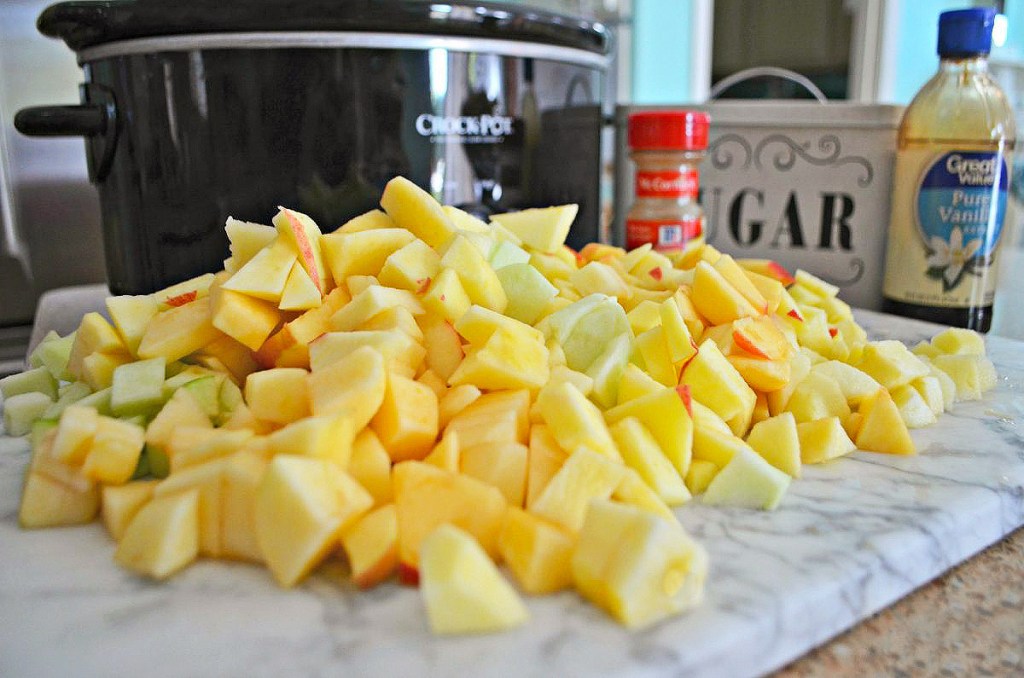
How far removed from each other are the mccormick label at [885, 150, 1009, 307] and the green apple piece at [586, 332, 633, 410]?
22.8 inches

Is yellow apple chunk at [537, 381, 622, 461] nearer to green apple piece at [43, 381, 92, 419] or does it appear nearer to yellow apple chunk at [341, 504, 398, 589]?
yellow apple chunk at [341, 504, 398, 589]

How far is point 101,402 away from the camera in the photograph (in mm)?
627

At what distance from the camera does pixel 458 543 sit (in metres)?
0.43

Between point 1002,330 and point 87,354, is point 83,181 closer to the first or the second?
point 87,354

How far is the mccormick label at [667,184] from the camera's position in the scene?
1.14m

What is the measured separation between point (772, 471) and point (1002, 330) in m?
0.81

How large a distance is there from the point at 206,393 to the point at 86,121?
52 cm

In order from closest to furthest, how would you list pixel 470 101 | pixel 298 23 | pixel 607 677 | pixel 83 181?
pixel 607 677
pixel 298 23
pixel 470 101
pixel 83 181

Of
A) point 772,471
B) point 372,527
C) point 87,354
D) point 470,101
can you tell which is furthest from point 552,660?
point 470,101

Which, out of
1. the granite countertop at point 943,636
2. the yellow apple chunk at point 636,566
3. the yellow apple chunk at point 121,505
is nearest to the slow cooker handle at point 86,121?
the yellow apple chunk at point 121,505

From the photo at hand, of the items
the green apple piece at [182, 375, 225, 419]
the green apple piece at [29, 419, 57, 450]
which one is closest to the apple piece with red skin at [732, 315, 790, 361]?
the green apple piece at [182, 375, 225, 419]

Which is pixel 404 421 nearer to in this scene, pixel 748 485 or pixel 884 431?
pixel 748 485

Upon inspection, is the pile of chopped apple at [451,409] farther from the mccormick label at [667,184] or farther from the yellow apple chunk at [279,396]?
the mccormick label at [667,184]

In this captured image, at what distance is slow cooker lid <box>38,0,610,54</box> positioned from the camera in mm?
884
